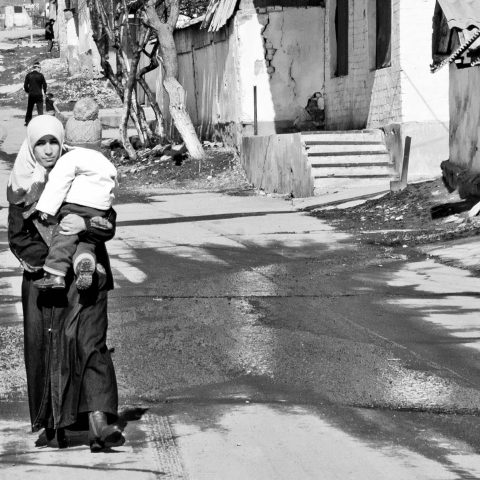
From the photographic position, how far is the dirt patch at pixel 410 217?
44.3 ft

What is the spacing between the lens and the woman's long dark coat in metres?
5.59

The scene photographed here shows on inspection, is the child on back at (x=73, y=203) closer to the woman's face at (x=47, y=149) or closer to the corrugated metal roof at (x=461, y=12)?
the woman's face at (x=47, y=149)

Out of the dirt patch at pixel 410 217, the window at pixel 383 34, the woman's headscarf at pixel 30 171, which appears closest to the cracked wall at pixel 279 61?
the window at pixel 383 34

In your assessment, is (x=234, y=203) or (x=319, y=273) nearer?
(x=319, y=273)

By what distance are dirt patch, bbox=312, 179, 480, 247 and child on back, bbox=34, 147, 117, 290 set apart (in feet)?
26.1

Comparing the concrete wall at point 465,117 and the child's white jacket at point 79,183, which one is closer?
the child's white jacket at point 79,183

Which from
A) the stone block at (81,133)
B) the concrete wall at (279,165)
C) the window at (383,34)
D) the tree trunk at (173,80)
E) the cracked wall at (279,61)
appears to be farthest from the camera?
the cracked wall at (279,61)

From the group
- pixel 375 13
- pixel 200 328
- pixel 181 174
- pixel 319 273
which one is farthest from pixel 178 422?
pixel 181 174

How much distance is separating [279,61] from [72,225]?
1932 cm

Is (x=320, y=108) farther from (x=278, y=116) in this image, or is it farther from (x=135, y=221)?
(x=135, y=221)

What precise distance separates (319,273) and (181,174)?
12.6 metres

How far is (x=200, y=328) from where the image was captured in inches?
344

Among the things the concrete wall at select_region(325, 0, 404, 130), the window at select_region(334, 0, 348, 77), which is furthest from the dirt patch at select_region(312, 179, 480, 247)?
the window at select_region(334, 0, 348, 77)

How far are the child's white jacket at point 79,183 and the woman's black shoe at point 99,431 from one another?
40.1 inches
